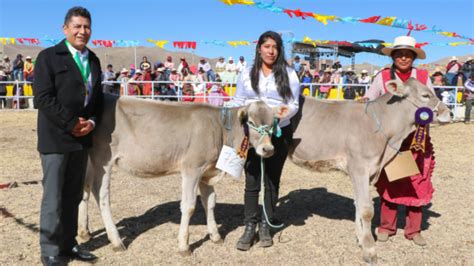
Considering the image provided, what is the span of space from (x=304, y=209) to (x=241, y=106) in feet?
7.43

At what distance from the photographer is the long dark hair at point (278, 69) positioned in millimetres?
4496

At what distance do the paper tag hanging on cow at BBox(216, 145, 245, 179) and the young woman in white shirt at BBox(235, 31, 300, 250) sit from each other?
10.4 inches

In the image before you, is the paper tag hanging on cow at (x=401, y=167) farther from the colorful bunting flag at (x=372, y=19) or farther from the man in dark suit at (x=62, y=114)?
the colorful bunting flag at (x=372, y=19)

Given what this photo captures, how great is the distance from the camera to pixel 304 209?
6.34 meters

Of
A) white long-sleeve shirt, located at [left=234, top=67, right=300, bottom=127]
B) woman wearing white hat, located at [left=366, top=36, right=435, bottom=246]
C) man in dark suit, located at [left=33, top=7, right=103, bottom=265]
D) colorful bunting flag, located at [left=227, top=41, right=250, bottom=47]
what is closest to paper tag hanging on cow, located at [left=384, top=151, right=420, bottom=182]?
woman wearing white hat, located at [left=366, top=36, right=435, bottom=246]

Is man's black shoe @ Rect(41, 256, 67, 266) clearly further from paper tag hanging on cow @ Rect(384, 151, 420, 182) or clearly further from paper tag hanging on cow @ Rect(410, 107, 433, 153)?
paper tag hanging on cow @ Rect(410, 107, 433, 153)

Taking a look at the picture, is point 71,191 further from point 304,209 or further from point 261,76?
point 304,209

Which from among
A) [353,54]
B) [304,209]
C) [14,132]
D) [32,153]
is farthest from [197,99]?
[353,54]

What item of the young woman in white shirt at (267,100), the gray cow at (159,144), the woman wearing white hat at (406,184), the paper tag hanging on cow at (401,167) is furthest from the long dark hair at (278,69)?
the paper tag hanging on cow at (401,167)

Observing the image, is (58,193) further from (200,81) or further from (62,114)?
(200,81)

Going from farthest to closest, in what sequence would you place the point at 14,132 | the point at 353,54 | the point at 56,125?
the point at 353,54
the point at 14,132
the point at 56,125

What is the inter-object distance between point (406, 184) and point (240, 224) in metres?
2.12

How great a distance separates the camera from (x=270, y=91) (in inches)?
180

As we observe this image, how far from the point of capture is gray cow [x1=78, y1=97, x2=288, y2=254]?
464 centimetres
